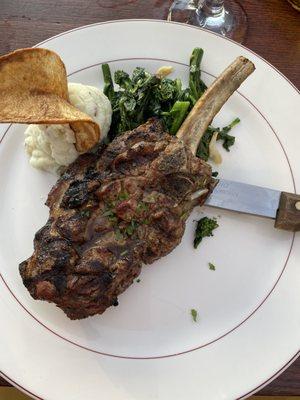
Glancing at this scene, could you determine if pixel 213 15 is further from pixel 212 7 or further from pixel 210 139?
pixel 210 139

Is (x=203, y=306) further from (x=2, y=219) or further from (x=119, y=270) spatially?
(x=2, y=219)

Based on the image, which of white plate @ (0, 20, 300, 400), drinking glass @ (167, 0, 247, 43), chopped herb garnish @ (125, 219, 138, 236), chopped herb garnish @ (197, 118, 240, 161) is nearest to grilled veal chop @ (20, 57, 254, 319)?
chopped herb garnish @ (125, 219, 138, 236)

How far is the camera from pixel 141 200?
213cm

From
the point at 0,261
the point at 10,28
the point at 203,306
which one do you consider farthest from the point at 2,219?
the point at 10,28

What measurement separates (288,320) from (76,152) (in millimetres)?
1500

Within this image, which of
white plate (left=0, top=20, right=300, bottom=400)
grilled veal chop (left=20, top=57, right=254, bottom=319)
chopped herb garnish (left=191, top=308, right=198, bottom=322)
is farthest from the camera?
chopped herb garnish (left=191, top=308, right=198, bottom=322)

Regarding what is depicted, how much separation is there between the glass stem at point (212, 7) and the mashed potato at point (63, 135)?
1265mm

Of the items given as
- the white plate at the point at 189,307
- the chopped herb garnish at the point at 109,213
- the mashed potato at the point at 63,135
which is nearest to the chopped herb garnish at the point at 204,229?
the white plate at the point at 189,307

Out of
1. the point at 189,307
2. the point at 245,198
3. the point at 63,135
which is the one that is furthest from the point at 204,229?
the point at 63,135

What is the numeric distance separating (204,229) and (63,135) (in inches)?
37.9

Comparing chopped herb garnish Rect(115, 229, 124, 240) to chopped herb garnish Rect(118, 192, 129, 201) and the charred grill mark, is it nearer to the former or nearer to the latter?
the charred grill mark

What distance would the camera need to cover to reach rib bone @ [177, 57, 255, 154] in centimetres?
247

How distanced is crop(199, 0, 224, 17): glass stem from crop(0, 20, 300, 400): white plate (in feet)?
2.05

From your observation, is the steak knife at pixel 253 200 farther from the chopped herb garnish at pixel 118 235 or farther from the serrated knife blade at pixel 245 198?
the chopped herb garnish at pixel 118 235
